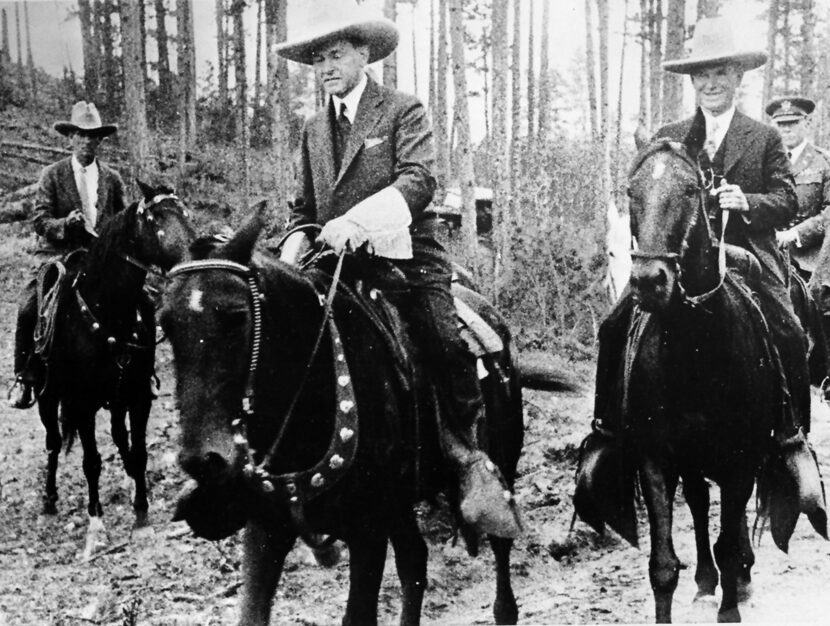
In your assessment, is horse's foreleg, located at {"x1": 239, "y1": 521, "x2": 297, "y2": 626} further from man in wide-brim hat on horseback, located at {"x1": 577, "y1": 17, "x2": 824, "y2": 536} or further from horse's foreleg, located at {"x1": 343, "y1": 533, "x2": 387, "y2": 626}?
man in wide-brim hat on horseback, located at {"x1": 577, "y1": 17, "x2": 824, "y2": 536}

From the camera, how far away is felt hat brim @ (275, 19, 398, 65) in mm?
3811

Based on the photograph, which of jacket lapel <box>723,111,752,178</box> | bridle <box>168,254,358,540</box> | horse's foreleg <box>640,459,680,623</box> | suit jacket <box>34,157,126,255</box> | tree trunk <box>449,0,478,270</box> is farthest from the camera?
tree trunk <box>449,0,478,270</box>

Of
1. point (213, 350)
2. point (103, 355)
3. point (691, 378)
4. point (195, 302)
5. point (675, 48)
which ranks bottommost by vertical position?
point (103, 355)

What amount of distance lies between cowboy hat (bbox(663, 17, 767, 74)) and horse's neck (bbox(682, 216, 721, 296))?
3.46ft

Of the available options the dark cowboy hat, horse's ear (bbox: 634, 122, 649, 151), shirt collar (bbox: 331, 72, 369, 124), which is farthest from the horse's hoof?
the dark cowboy hat

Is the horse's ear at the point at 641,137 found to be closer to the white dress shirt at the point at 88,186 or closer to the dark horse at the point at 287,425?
the dark horse at the point at 287,425

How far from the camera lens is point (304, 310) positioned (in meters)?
3.27

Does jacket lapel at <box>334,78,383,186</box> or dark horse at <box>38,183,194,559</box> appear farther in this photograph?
dark horse at <box>38,183,194,559</box>

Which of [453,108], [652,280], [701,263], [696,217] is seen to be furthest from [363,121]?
[453,108]

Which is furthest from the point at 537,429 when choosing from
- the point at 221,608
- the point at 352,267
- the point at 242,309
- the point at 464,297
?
the point at 242,309

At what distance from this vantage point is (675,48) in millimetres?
9086

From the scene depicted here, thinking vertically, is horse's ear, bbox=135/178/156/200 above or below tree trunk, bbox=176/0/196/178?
below

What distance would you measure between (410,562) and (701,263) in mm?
1937

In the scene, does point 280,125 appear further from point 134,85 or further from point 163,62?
point 134,85
